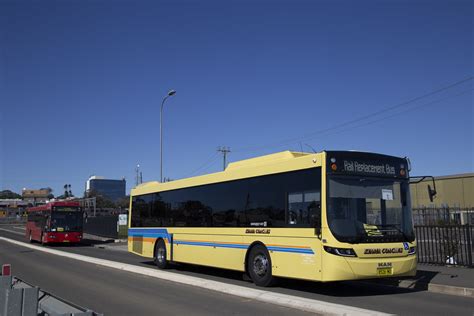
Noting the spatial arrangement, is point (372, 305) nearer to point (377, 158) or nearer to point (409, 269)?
point (409, 269)

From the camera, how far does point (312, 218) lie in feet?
36.2

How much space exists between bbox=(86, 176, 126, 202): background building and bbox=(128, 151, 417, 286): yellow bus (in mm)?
169401

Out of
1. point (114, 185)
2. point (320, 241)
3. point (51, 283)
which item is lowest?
point (51, 283)

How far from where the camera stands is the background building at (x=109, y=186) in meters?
178

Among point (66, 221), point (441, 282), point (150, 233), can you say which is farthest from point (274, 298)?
point (66, 221)

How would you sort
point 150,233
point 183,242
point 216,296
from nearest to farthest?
1. point 216,296
2. point 183,242
3. point 150,233

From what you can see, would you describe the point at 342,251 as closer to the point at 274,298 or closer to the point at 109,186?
the point at 274,298

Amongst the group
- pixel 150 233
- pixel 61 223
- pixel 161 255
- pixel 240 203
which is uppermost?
pixel 240 203

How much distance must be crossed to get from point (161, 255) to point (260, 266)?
20.8 feet

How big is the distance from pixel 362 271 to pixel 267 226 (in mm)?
2867

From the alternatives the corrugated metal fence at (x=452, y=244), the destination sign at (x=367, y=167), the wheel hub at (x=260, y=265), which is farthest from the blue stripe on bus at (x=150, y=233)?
the corrugated metal fence at (x=452, y=244)

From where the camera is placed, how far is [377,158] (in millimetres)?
11648

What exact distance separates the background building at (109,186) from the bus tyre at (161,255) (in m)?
165

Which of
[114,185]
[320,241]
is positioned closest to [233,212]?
[320,241]
